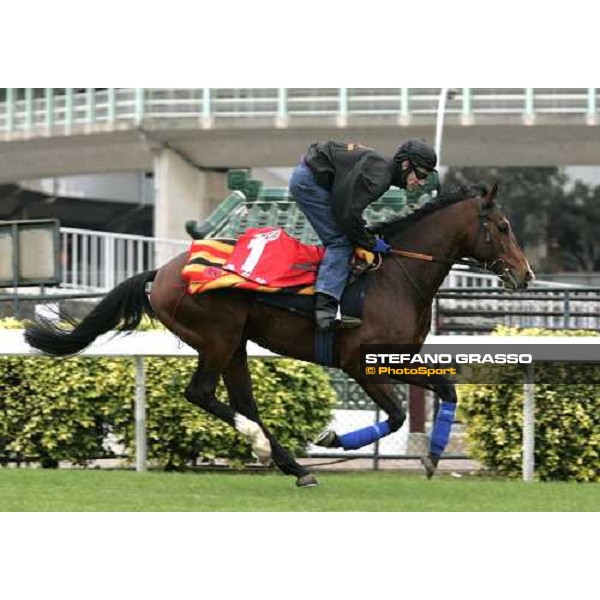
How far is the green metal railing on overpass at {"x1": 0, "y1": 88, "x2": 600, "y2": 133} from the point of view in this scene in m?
26.0

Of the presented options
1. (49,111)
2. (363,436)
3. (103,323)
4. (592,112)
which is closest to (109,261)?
(49,111)

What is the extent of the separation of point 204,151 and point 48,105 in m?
3.85

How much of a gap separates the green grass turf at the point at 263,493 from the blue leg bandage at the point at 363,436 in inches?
11.5

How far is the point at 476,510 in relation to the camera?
6.29 m

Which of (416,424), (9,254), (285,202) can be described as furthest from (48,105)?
(416,424)

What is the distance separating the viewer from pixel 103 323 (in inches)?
304

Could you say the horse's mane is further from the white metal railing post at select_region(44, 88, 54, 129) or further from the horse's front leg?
the white metal railing post at select_region(44, 88, 54, 129)

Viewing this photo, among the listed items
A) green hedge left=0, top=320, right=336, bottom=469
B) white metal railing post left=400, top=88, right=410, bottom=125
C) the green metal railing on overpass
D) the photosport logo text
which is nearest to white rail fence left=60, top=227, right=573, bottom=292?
the green metal railing on overpass

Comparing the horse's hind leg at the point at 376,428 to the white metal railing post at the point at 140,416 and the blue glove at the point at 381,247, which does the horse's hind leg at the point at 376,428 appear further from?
the white metal railing post at the point at 140,416

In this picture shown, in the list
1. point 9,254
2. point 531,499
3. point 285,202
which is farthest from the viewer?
point 285,202

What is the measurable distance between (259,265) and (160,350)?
1.84 meters

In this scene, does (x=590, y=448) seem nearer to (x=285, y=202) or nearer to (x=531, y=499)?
(x=531, y=499)

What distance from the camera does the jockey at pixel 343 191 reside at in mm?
6785

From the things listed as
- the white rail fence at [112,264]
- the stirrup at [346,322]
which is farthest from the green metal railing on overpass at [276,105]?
the stirrup at [346,322]
